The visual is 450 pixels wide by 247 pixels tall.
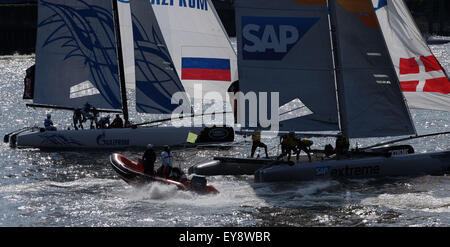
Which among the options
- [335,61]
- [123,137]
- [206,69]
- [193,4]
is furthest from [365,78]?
[123,137]

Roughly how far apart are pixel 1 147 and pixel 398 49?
21.9 meters

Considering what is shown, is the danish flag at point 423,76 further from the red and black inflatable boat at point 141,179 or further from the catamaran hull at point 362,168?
the red and black inflatable boat at point 141,179

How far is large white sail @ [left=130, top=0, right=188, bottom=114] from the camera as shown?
4269 cm

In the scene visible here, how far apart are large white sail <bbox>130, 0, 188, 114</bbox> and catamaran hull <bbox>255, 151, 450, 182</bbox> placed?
41.4 feet

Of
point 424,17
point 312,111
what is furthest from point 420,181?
point 424,17

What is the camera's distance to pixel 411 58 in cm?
3397

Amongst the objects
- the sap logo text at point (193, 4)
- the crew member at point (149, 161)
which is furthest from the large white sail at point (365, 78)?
the sap logo text at point (193, 4)

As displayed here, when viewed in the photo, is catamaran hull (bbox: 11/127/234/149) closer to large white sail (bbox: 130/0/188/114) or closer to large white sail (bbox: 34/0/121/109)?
large white sail (bbox: 130/0/188/114)

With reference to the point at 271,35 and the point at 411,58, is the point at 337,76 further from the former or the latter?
the point at 411,58

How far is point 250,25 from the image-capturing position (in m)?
32.3

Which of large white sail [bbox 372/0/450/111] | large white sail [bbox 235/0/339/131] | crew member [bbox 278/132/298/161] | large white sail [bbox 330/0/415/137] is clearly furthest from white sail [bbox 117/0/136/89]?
large white sail [bbox 372/0/450/111]

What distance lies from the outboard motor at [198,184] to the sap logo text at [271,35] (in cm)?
601
